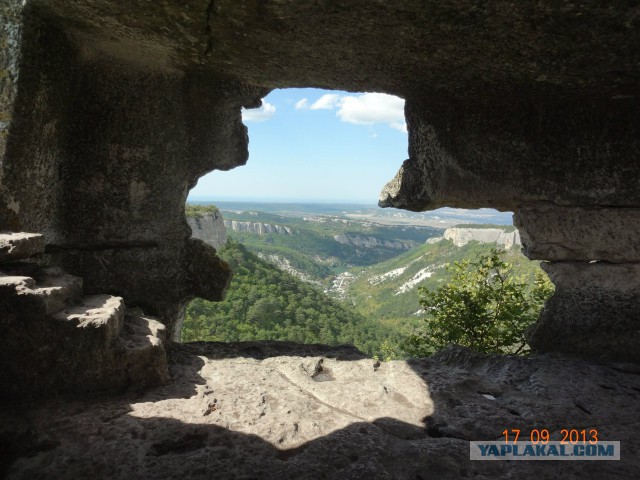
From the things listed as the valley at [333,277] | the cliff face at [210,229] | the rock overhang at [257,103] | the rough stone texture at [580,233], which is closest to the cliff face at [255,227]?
the valley at [333,277]

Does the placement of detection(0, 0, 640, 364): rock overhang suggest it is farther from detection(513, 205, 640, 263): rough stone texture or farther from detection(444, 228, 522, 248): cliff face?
detection(444, 228, 522, 248): cliff face

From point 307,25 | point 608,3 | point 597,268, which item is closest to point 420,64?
point 307,25

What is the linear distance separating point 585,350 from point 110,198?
3872mm

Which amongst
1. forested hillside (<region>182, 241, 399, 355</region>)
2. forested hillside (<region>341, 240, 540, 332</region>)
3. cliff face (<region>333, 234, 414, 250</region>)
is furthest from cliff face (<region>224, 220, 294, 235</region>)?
forested hillside (<region>182, 241, 399, 355</region>)

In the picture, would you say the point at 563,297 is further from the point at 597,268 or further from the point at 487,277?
the point at 487,277

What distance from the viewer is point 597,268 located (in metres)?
3.27

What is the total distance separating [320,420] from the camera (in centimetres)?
229

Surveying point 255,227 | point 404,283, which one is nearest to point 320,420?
point 404,283

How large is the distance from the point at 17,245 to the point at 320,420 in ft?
6.32

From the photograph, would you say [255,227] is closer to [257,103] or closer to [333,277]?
[333,277]

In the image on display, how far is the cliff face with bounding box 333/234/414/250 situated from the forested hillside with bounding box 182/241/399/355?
9508cm

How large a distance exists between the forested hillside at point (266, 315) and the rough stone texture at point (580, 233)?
12922 millimetres

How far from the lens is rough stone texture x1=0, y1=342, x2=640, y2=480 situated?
1861mm

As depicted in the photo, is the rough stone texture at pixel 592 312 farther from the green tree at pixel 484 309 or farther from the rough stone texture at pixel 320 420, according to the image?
the green tree at pixel 484 309
